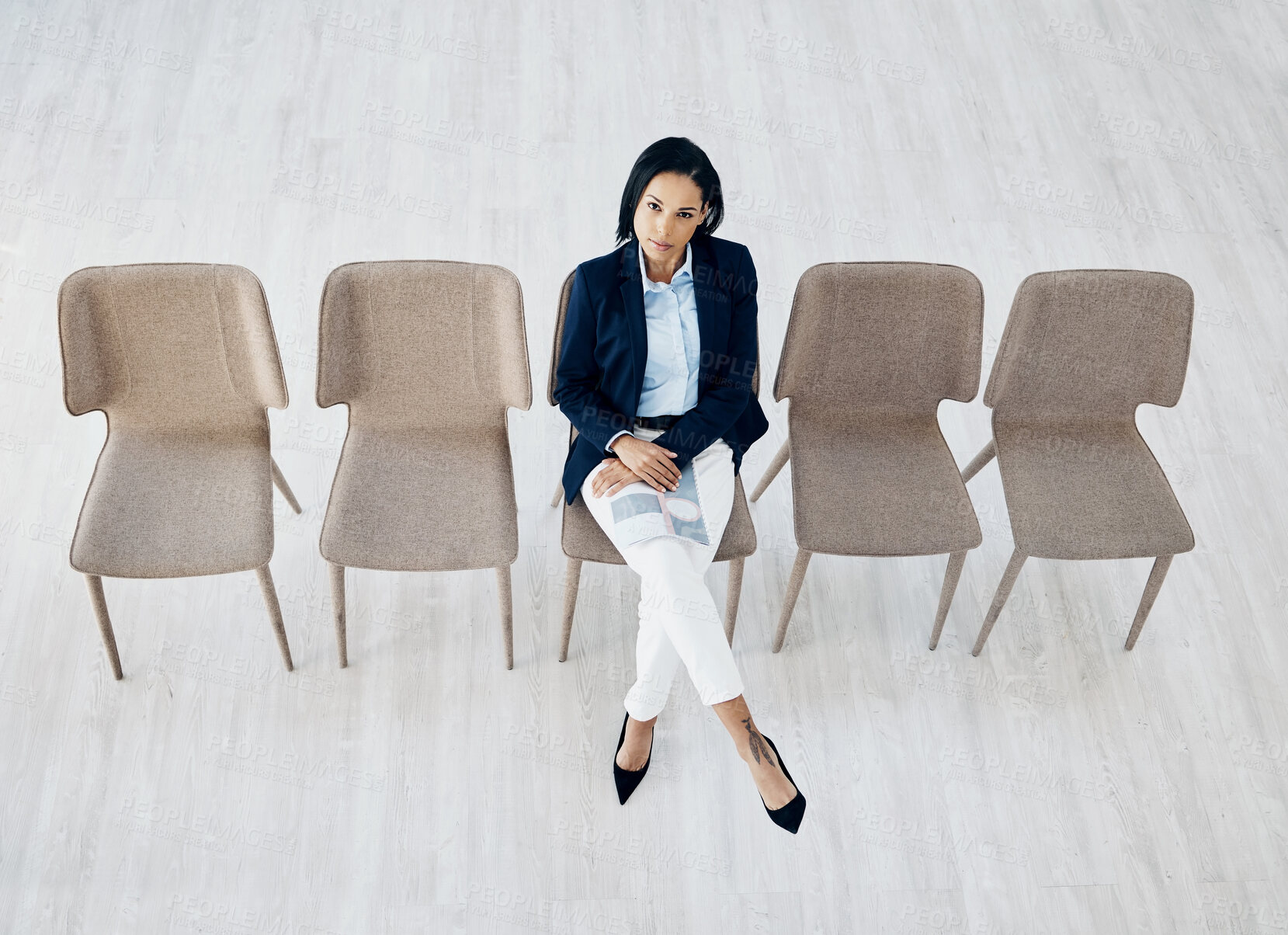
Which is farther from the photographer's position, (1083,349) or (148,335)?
(1083,349)

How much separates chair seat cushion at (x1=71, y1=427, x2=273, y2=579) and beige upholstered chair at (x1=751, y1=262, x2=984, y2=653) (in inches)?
54.2

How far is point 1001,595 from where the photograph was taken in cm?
260

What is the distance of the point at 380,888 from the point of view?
227cm

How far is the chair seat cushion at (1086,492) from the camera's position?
246cm

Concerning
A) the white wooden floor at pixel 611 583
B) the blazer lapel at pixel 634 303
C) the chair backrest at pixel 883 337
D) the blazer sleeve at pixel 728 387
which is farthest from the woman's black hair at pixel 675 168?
the white wooden floor at pixel 611 583

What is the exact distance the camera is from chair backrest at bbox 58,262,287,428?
2.29 metres

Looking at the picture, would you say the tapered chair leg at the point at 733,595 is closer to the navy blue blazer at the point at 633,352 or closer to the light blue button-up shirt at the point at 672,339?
the navy blue blazer at the point at 633,352

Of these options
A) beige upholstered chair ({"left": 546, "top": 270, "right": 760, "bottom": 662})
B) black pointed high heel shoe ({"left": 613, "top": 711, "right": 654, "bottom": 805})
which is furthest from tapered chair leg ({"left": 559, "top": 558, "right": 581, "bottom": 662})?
black pointed high heel shoe ({"left": 613, "top": 711, "right": 654, "bottom": 805})

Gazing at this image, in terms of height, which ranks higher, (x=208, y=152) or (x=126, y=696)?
(x=208, y=152)

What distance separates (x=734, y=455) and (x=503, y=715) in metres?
0.93

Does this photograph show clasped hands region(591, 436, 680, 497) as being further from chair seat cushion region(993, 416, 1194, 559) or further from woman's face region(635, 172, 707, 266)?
chair seat cushion region(993, 416, 1194, 559)

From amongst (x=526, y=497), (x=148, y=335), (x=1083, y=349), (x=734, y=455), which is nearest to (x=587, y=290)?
(x=734, y=455)

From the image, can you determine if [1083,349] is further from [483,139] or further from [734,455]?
[483,139]

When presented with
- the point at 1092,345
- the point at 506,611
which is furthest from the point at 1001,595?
the point at 506,611
